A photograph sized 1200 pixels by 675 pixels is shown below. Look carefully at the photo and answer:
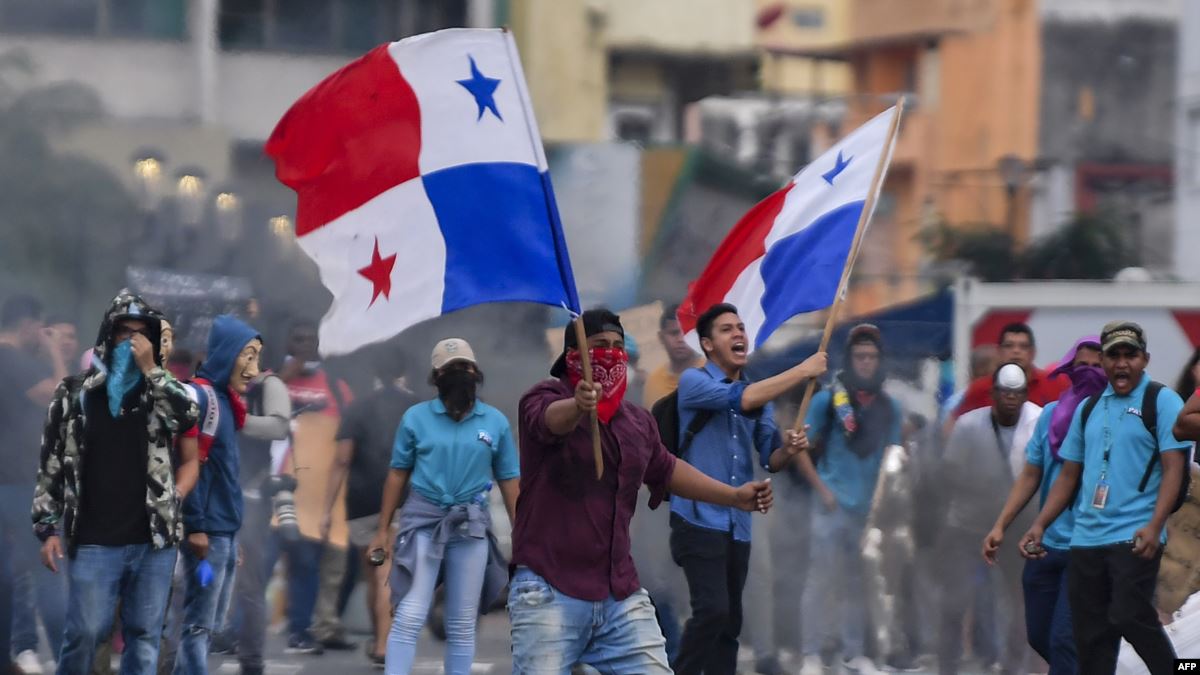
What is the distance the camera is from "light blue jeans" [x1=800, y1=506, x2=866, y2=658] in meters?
10.7

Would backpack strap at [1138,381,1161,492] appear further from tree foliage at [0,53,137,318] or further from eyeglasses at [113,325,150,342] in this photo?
tree foliage at [0,53,137,318]

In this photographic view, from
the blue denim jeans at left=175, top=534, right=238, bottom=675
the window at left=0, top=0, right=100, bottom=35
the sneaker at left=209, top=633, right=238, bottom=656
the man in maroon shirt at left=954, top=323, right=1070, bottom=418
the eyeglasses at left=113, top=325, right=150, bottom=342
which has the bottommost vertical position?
the sneaker at left=209, top=633, right=238, bottom=656

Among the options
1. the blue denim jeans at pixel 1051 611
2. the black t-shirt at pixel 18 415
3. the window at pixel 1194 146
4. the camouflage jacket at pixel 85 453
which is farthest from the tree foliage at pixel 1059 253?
the camouflage jacket at pixel 85 453

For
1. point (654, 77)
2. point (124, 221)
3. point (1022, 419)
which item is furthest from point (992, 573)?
point (654, 77)

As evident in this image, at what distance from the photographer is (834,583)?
1078cm

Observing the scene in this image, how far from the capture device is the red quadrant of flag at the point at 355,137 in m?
6.51

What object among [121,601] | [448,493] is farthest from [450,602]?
[121,601]

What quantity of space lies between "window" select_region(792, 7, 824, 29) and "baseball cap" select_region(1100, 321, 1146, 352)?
53.8 m

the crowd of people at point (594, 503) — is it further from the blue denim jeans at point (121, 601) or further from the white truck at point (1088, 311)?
the white truck at point (1088, 311)

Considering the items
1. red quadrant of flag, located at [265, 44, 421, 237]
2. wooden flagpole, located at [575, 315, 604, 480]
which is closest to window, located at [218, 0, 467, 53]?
red quadrant of flag, located at [265, 44, 421, 237]

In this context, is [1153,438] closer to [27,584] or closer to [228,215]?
[27,584]

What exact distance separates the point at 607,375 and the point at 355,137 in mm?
1162

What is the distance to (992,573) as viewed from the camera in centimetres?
1073

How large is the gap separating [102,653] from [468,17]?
16.0 metres
